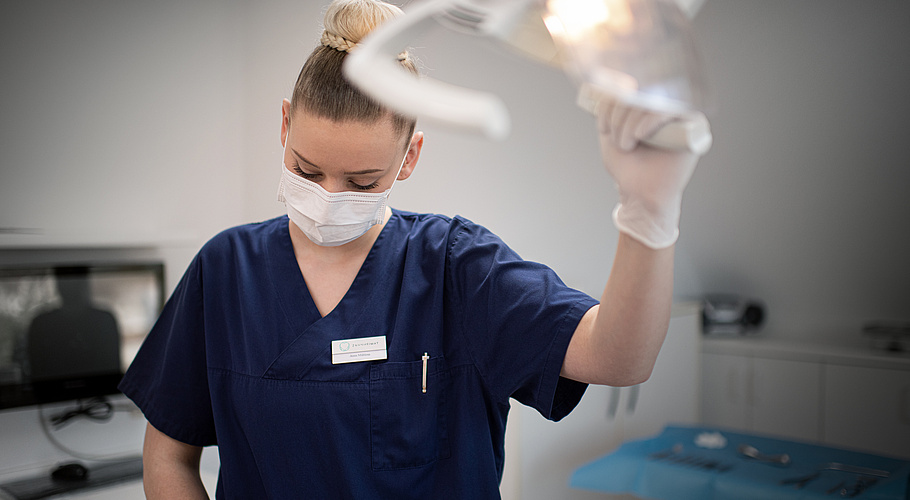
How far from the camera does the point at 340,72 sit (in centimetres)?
90

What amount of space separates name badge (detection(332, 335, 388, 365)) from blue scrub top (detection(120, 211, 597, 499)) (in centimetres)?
1

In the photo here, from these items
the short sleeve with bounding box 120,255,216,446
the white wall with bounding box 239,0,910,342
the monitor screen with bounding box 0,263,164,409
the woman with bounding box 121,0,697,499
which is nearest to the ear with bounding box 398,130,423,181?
the woman with bounding box 121,0,697,499

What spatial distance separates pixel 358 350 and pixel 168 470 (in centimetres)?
36

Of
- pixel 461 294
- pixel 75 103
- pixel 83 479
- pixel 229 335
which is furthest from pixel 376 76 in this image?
pixel 75 103

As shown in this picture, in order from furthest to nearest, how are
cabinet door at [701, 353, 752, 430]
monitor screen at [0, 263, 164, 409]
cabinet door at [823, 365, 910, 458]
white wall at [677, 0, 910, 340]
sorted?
cabinet door at [701, 353, 752, 430]
cabinet door at [823, 365, 910, 458]
white wall at [677, 0, 910, 340]
monitor screen at [0, 263, 164, 409]

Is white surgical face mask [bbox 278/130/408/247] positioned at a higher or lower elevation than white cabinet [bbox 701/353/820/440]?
higher

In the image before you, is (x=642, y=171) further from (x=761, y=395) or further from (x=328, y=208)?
(x=761, y=395)

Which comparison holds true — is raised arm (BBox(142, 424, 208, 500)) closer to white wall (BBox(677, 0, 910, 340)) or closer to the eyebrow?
the eyebrow

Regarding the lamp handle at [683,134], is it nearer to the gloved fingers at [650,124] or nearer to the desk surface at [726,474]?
the gloved fingers at [650,124]

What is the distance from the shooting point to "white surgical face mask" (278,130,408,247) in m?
0.91

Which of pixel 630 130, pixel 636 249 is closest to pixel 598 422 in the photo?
pixel 636 249

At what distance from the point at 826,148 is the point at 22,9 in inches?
117

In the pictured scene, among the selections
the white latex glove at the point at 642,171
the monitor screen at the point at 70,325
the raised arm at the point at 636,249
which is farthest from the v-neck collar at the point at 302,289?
the monitor screen at the point at 70,325

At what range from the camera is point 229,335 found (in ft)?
3.32
